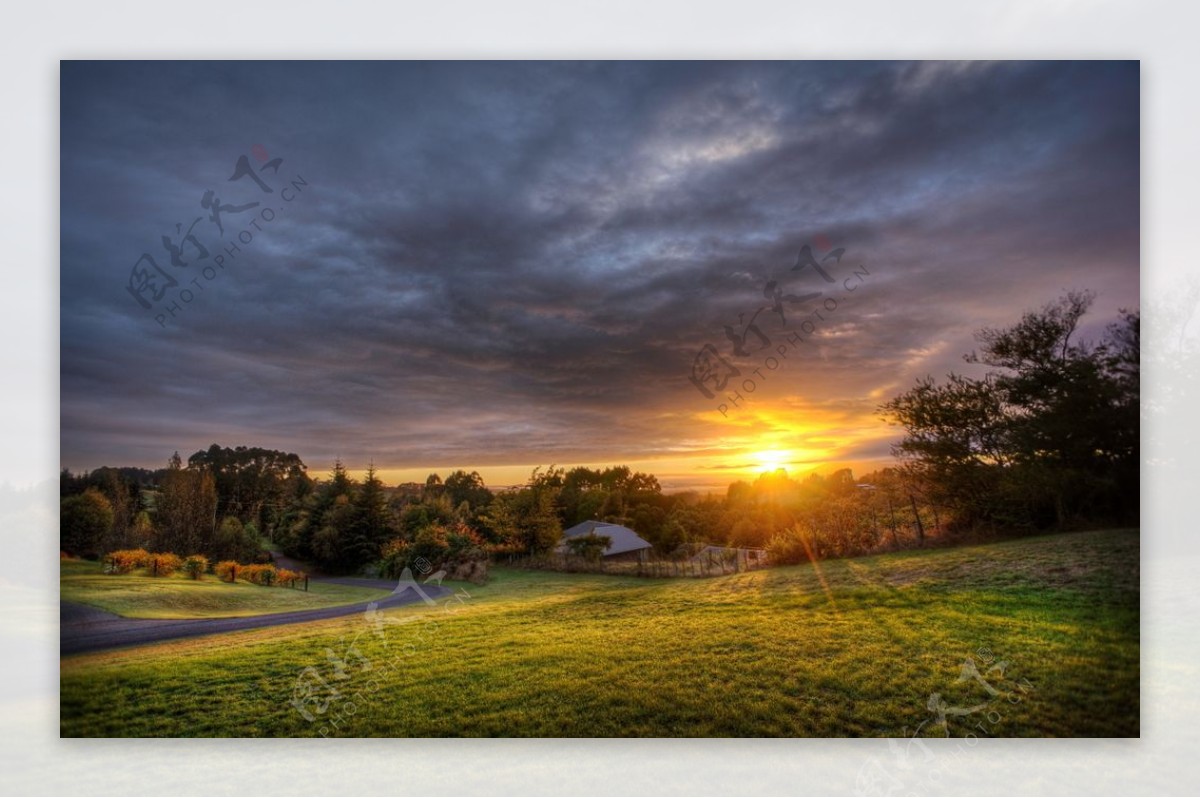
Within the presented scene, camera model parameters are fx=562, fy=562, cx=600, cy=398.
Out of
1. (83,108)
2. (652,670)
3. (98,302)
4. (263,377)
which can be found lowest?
(652,670)

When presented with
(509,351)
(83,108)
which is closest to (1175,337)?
(509,351)

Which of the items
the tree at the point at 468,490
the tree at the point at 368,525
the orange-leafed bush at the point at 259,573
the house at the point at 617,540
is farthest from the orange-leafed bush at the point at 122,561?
the house at the point at 617,540

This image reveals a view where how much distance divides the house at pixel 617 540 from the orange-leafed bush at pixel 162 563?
106 inches

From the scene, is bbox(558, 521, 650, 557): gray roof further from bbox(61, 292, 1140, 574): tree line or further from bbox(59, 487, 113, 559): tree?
bbox(59, 487, 113, 559): tree

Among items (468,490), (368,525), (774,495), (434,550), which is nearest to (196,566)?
(368,525)

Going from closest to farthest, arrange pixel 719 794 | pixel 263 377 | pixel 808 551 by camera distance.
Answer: pixel 719 794
pixel 263 377
pixel 808 551

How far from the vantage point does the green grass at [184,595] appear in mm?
3717

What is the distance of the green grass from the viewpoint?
12.2 feet

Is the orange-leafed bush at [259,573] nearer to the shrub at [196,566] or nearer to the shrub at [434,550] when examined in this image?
the shrub at [196,566]

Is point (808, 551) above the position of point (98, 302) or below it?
below

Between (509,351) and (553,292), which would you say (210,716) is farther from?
(553,292)

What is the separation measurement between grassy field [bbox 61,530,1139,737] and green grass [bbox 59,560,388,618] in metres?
0.19

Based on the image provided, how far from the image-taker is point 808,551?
13.6 ft

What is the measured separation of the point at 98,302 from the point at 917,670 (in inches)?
232
